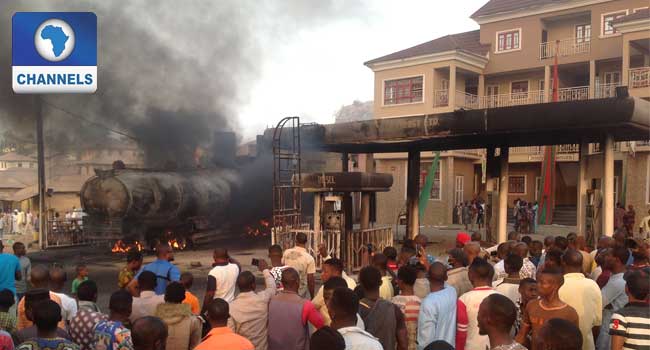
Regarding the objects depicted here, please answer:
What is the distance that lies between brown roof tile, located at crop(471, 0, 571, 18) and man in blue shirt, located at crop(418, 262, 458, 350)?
96.5 ft

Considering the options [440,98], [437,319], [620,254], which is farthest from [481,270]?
[440,98]

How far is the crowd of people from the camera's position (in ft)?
11.6

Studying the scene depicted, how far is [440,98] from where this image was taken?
31.2 m

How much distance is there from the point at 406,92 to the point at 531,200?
941cm

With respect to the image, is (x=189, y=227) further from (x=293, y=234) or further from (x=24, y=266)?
(x=24, y=266)

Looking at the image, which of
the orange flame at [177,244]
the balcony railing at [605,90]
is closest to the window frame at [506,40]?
the balcony railing at [605,90]

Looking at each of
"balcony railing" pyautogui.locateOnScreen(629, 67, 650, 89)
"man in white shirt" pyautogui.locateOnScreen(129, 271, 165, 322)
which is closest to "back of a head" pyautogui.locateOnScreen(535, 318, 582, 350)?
"man in white shirt" pyautogui.locateOnScreen(129, 271, 165, 322)

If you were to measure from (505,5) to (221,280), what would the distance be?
30.0 m

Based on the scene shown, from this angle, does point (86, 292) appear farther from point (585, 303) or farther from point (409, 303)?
point (585, 303)

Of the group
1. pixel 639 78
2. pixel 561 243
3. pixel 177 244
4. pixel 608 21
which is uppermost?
pixel 608 21

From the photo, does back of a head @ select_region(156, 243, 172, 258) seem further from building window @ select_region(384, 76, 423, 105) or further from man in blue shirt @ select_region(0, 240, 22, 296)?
building window @ select_region(384, 76, 423, 105)

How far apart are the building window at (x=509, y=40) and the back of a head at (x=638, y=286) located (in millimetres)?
29213

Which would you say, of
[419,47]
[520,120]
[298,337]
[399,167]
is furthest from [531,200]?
[298,337]

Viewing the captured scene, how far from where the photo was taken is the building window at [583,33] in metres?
29.4
